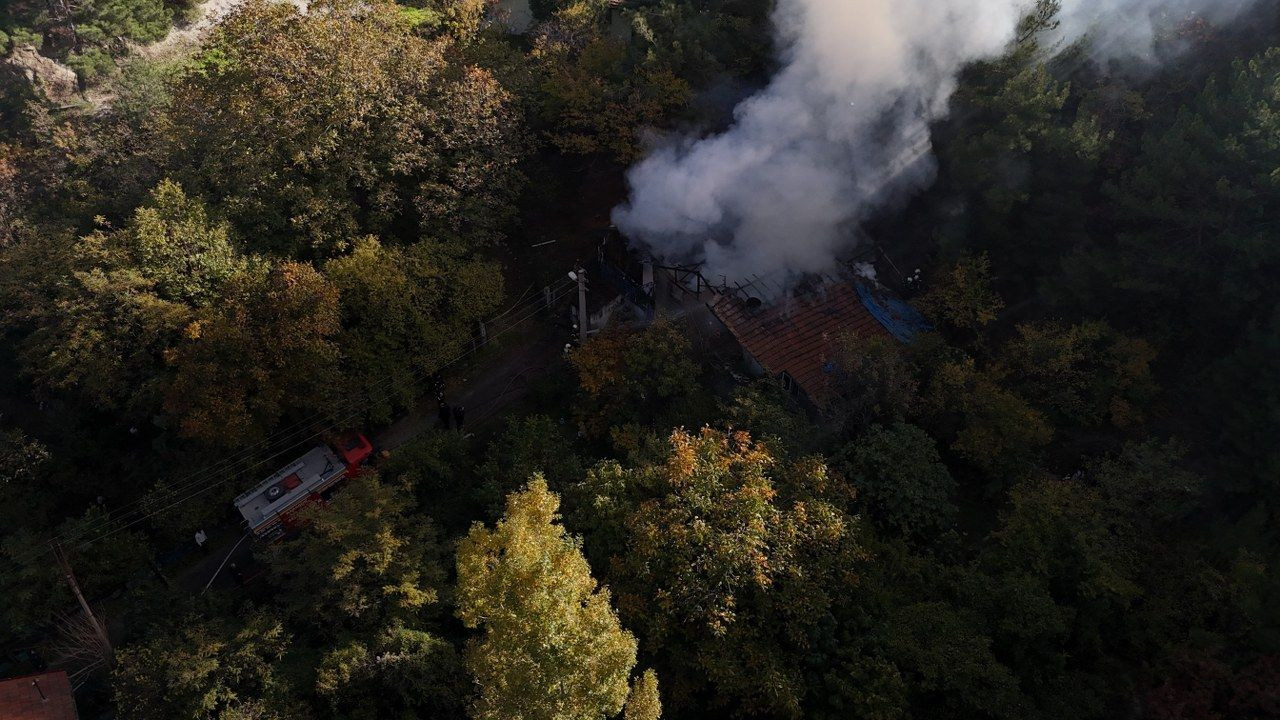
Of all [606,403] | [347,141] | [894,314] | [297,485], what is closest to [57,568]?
[297,485]

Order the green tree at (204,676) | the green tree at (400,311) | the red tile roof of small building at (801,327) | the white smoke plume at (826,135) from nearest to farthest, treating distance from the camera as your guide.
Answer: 1. the green tree at (204,676)
2. the green tree at (400,311)
3. the white smoke plume at (826,135)
4. the red tile roof of small building at (801,327)

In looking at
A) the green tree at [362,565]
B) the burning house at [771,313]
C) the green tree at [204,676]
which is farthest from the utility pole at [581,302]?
the green tree at [204,676]

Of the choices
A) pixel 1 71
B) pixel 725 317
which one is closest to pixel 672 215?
pixel 725 317

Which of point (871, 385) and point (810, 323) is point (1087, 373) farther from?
point (810, 323)

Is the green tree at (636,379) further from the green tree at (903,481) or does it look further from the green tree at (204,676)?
the green tree at (204,676)

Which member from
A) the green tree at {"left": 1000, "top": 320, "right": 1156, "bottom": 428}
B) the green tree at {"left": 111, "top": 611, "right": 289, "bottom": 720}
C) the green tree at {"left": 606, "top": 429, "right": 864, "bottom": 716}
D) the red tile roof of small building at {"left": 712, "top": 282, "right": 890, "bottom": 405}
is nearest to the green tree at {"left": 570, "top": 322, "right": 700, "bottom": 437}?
the red tile roof of small building at {"left": 712, "top": 282, "right": 890, "bottom": 405}

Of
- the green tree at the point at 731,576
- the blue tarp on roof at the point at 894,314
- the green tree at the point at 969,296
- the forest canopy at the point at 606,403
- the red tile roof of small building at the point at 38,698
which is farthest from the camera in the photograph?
the blue tarp on roof at the point at 894,314

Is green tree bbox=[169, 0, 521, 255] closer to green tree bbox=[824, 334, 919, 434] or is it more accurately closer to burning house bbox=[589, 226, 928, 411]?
burning house bbox=[589, 226, 928, 411]
